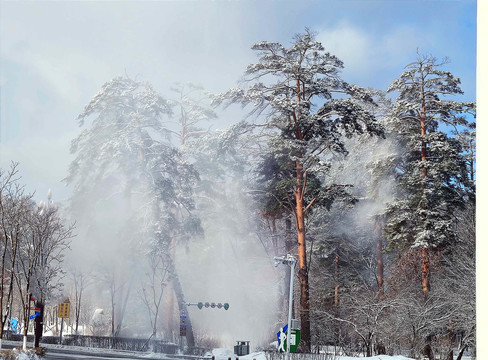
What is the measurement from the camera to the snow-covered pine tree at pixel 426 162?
20812 millimetres

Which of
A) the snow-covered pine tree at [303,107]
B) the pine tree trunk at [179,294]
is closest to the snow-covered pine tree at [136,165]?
the pine tree trunk at [179,294]

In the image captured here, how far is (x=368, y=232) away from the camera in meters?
27.1

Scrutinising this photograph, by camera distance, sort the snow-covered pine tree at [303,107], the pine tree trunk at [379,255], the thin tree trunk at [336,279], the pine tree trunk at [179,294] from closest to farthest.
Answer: the snow-covered pine tree at [303,107]
the pine tree trunk at [379,255]
the pine tree trunk at [179,294]
the thin tree trunk at [336,279]

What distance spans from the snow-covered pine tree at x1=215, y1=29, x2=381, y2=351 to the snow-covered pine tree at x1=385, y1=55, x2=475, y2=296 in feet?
8.95

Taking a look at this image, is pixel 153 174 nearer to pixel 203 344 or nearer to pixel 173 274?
pixel 173 274

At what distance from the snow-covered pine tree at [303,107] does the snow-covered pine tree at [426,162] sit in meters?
2.73

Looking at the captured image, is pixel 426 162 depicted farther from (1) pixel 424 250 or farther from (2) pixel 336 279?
(2) pixel 336 279

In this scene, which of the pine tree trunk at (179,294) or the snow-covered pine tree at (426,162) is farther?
the pine tree trunk at (179,294)

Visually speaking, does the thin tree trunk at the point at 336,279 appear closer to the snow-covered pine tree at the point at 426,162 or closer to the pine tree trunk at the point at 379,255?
the pine tree trunk at the point at 379,255

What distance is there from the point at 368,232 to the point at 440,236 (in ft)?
23.5

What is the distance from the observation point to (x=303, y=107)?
19562 millimetres

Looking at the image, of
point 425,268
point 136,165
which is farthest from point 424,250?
point 136,165

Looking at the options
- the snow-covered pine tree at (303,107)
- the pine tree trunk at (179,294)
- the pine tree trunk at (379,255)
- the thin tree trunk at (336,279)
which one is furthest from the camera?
the thin tree trunk at (336,279)

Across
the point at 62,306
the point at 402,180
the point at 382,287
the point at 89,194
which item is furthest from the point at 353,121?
the point at 62,306
